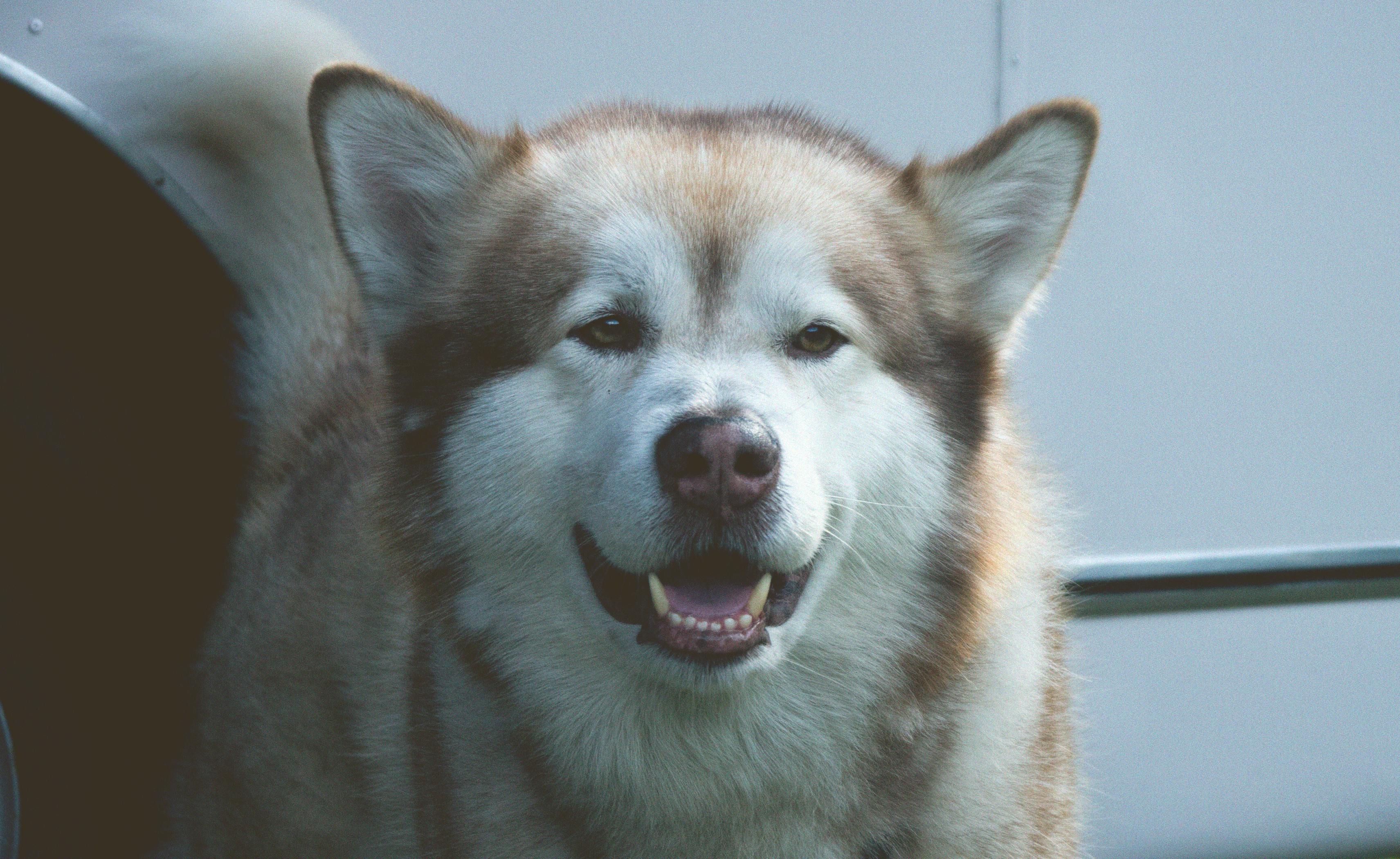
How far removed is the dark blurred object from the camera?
110 inches

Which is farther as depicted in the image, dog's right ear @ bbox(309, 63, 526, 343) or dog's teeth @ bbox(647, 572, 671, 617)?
dog's right ear @ bbox(309, 63, 526, 343)

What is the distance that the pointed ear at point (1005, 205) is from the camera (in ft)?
7.54

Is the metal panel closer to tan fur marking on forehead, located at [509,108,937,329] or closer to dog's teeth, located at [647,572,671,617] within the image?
tan fur marking on forehead, located at [509,108,937,329]

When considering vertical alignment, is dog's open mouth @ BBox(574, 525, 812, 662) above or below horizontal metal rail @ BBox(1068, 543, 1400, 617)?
above

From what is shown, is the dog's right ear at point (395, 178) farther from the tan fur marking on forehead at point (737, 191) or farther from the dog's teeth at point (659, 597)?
the dog's teeth at point (659, 597)

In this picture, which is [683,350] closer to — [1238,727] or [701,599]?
[701,599]

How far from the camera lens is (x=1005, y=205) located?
7.88ft

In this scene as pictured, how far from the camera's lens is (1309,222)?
113 inches

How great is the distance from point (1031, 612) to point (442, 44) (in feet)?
5.72

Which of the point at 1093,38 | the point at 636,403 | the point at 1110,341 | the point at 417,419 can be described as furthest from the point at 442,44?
the point at 1110,341

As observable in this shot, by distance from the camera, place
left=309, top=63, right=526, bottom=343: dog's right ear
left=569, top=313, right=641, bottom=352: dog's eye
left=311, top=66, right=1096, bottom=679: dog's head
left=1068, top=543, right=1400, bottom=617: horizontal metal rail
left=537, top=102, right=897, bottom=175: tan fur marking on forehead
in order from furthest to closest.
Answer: left=1068, top=543, right=1400, bottom=617: horizontal metal rail → left=537, top=102, right=897, bottom=175: tan fur marking on forehead → left=309, top=63, right=526, bottom=343: dog's right ear → left=569, top=313, right=641, bottom=352: dog's eye → left=311, top=66, right=1096, bottom=679: dog's head

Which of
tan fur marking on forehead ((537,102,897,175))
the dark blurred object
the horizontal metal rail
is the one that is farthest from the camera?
the horizontal metal rail

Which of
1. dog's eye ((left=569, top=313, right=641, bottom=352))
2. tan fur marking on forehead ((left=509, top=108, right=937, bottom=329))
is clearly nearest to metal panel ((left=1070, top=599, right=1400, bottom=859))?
tan fur marking on forehead ((left=509, top=108, right=937, bottom=329))

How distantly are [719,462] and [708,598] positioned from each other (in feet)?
0.97
